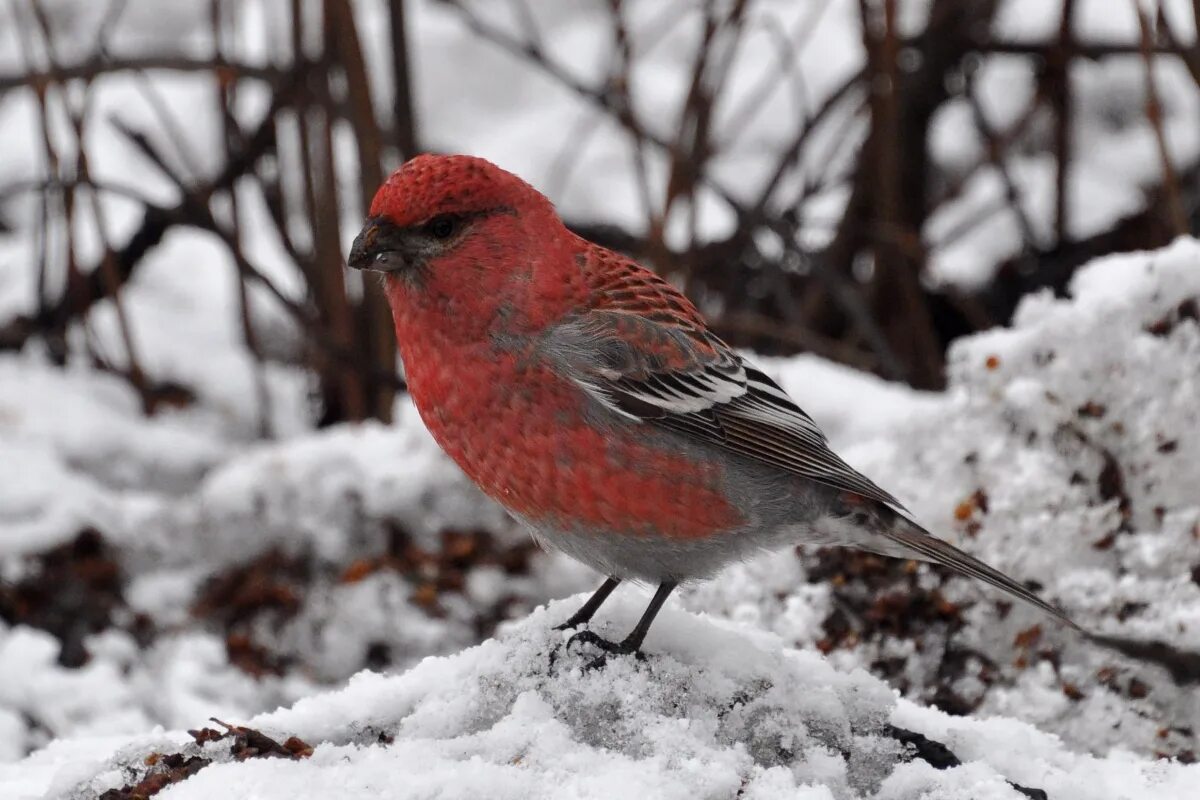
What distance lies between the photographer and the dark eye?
3174 mm

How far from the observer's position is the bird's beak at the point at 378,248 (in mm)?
3096

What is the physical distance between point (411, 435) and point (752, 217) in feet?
5.42

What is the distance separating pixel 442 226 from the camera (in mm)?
3188

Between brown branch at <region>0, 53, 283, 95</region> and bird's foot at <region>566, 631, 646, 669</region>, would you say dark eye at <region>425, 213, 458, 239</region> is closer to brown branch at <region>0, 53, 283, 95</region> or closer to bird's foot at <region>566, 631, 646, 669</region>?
bird's foot at <region>566, 631, 646, 669</region>

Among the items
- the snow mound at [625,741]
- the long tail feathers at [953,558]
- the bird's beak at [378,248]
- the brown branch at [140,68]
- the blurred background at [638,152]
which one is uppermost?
the blurred background at [638,152]

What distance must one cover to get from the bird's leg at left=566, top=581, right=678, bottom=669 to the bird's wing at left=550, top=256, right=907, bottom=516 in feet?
1.34

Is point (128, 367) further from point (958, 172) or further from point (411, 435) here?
point (958, 172)

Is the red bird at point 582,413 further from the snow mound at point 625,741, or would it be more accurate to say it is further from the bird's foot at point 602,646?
the snow mound at point 625,741

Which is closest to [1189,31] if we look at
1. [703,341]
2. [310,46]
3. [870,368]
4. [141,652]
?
[870,368]

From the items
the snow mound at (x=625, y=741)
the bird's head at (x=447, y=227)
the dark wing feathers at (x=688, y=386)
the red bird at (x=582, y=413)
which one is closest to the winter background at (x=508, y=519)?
the snow mound at (x=625, y=741)

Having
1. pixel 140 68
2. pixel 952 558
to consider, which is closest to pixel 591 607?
pixel 952 558

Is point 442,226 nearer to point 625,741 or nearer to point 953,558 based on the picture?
point 625,741

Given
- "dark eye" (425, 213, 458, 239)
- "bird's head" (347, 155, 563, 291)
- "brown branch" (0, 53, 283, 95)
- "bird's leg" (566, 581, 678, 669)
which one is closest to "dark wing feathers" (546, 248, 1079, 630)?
"bird's head" (347, 155, 563, 291)

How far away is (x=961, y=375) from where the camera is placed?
150 inches
